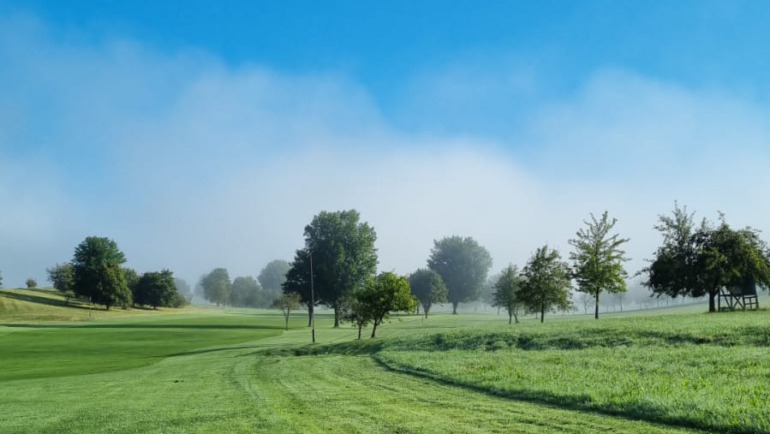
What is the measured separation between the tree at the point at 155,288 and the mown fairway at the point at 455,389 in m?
114

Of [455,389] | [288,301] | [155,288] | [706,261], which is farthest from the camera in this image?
[155,288]

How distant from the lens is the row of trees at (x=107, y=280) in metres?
120

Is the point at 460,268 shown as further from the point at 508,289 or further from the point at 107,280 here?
the point at 107,280

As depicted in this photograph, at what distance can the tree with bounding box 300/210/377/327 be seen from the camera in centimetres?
9275

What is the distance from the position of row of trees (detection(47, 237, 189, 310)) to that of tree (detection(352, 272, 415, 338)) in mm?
88573

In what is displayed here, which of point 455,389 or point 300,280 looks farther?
point 300,280

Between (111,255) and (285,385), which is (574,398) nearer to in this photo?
(285,385)

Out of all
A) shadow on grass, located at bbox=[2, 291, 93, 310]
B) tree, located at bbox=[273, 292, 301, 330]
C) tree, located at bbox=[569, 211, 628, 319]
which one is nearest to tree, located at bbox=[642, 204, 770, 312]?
tree, located at bbox=[569, 211, 628, 319]

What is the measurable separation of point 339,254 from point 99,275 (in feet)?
212

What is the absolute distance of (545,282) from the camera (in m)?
57.2

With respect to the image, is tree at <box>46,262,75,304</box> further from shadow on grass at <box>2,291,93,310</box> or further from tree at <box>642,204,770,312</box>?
tree at <box>642,204,770,312</box>

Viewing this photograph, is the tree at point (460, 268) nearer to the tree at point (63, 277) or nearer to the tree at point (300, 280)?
the tree at point (300, 280)

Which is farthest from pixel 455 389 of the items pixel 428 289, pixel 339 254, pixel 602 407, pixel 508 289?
pixel 428 289

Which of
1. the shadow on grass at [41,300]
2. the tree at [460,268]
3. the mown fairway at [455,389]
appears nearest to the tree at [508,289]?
the mown fairway at [455,389]
